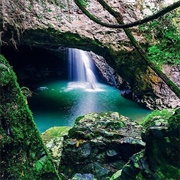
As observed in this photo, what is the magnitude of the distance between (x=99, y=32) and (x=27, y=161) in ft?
23.2

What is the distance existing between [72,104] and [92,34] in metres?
3.71

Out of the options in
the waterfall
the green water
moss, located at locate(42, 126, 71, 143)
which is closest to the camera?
moss, located at locate(42, 126, 71, 143)

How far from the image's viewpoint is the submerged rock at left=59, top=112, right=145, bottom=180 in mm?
4434

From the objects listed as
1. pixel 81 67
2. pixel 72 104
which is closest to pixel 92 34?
pixel 72 104

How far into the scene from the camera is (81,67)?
52.0 ft

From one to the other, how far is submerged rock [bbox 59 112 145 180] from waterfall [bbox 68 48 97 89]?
10.2 metres

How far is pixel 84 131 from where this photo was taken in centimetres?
503

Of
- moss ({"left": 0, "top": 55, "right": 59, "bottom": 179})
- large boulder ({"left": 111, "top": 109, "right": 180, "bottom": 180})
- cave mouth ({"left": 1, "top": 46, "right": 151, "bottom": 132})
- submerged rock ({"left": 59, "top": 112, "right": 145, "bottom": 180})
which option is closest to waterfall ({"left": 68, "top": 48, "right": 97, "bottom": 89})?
cave mouth ({"left": 1, "top": 46, "right": 151, "bottom": 132})

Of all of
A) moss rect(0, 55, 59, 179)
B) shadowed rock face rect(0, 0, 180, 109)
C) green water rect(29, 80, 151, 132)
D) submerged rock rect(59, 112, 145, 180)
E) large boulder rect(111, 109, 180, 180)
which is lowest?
green water rect(29, 80, 151, 132)

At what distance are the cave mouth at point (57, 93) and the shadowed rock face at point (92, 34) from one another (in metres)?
1.18

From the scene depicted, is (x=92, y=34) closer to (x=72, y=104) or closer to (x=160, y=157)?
(x=72, y=104)

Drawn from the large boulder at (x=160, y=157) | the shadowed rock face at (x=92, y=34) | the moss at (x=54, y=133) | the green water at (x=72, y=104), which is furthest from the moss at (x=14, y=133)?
the green water at (x=72, y=104)

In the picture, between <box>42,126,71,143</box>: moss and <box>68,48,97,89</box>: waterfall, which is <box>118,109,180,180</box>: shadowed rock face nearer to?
<box>42,126,71,143</box>: moss

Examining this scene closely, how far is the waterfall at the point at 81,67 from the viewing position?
15.4 metres
